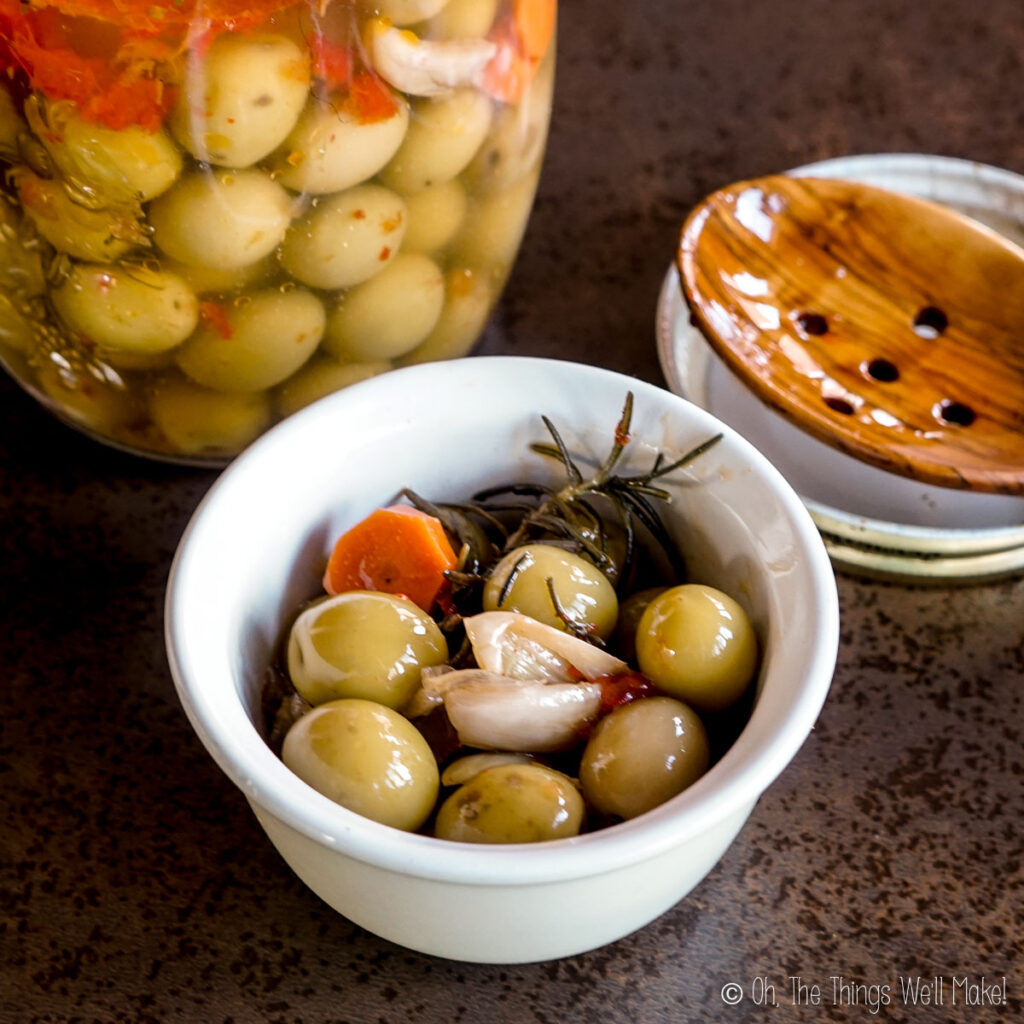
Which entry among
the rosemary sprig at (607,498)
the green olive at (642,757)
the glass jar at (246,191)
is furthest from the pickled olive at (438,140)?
the green olive at (642,757)

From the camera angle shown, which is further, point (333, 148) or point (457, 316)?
point (457, 316)

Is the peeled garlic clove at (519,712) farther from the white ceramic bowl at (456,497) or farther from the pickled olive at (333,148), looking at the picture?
the pickled olive at (333,148)

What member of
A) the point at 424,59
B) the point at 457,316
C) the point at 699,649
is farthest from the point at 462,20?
the point at 699,649

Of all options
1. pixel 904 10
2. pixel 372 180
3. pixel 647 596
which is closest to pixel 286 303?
pixel 372 180

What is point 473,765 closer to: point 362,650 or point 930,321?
point 362,650

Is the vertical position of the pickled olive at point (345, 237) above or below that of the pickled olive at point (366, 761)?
above

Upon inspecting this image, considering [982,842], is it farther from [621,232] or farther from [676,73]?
[676,73]
